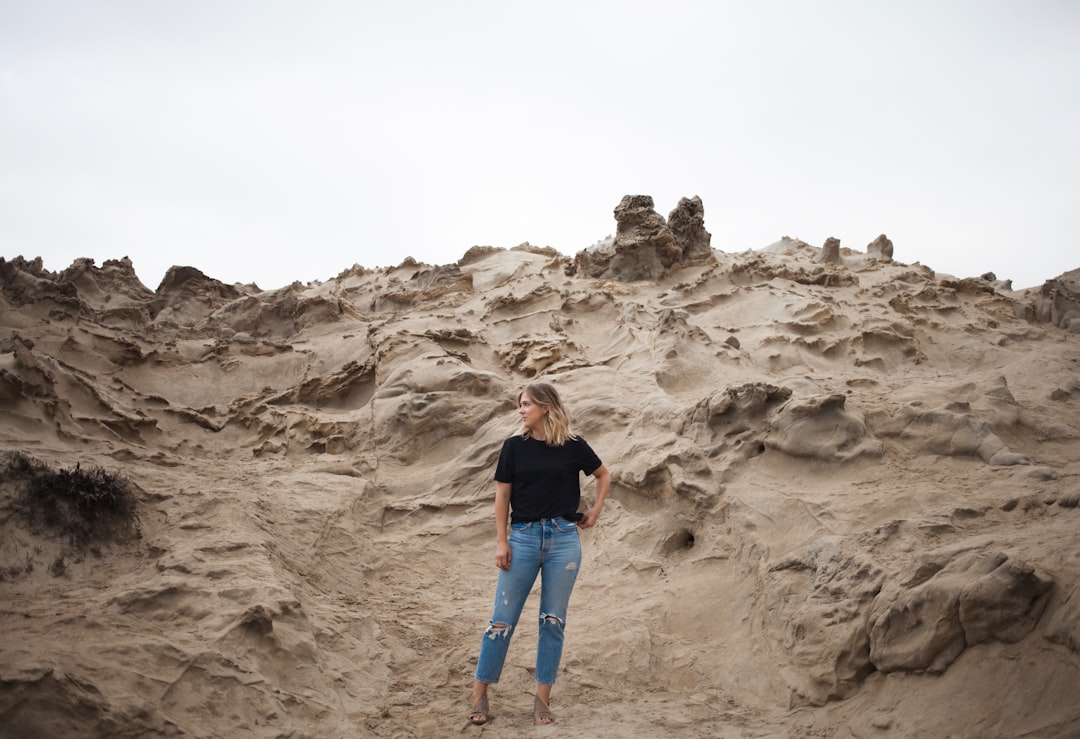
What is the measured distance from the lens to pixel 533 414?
4277 mm

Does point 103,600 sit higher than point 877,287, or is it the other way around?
point 877,287

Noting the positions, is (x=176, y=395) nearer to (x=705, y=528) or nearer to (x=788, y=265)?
(x=705, y=528)

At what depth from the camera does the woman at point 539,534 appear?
4.20 meters

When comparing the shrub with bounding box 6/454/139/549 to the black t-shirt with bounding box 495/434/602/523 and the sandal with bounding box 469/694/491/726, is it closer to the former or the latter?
the sandal with bounding box 469/694/491/726

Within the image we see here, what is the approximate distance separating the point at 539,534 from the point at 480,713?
1031mm

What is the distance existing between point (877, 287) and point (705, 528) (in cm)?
806

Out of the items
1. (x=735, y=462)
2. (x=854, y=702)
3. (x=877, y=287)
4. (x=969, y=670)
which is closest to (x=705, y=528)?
(x=735, y=462)

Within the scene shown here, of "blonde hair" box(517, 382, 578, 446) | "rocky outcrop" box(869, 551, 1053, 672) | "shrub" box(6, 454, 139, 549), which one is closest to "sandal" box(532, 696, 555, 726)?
"blonde hair" box(517, 382, 578, 446)

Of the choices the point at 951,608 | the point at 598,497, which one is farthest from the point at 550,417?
the point at 951,608

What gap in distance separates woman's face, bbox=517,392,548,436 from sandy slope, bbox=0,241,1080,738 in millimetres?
1590

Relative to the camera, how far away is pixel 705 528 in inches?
242

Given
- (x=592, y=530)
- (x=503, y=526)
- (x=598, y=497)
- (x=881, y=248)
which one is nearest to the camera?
(x=503, y=526)

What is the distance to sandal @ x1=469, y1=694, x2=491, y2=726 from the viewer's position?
4.30 m

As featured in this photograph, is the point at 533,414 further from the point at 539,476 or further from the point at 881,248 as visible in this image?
the point at 881,248
